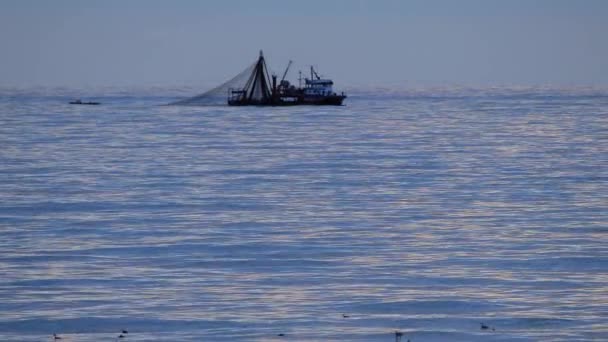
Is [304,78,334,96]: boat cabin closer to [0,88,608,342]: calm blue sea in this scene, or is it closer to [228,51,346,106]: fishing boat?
[228,51,346,106]: fishing boat

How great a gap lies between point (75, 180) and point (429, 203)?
13780mm

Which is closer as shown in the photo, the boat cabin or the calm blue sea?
the calm blue sea

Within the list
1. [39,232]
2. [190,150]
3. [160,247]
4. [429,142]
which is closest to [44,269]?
[160,247]

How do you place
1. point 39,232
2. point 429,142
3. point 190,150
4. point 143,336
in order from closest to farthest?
point 143,336
point 39,232
point 190,150
point 429,142

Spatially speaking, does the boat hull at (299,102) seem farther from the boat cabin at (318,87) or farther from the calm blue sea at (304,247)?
the calm blue sea at (304,247)

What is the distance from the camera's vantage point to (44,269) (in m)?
25.7

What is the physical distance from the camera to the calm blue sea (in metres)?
20.7

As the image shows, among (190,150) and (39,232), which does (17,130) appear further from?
(39,232)

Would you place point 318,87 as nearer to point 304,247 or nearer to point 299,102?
point 299,102

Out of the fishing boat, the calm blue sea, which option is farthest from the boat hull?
the calm blue sea

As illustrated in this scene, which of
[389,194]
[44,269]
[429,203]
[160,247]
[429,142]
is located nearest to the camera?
[44,269]

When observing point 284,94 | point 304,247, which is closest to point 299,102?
point 284,94

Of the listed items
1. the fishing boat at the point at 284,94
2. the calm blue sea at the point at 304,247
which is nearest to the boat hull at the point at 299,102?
the fishing boat at the point at 284,94

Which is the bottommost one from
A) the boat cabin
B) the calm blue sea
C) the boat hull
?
the boat hull
